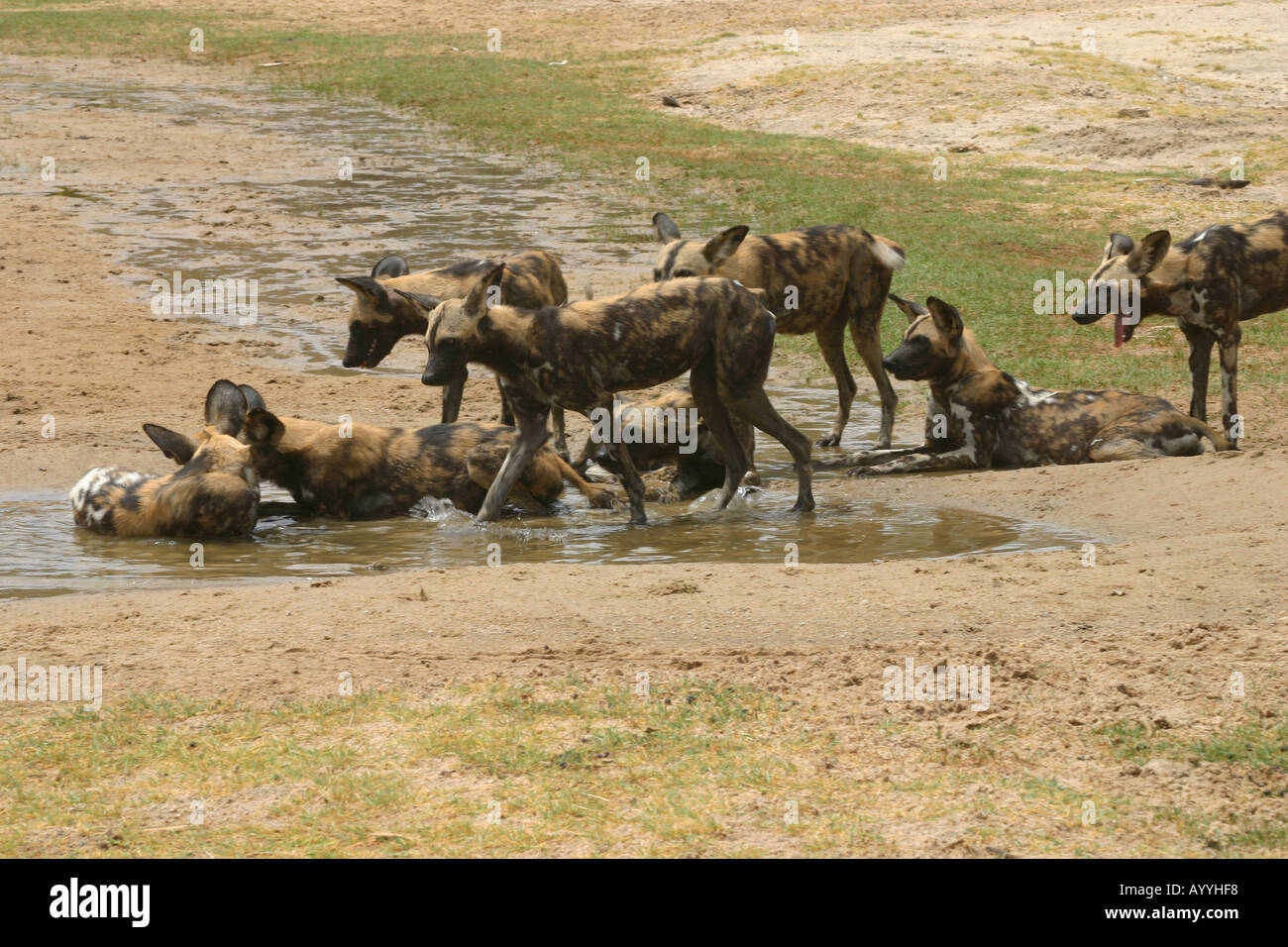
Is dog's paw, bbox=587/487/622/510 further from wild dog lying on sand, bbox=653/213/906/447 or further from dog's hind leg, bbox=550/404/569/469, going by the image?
wild dog lying on sand, bbox=653/213/906/447

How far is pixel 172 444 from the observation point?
8023 mm

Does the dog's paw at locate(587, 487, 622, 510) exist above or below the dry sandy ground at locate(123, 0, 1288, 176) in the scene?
below

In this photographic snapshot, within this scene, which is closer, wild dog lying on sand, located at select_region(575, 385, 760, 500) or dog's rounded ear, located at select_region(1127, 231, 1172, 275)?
wild dog lying on sand, located at select_region(575, 385, 760, 500)

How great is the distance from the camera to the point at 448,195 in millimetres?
17781

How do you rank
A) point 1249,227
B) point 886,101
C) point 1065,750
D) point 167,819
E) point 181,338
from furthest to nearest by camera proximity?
1. point 886,101
2. point 181,338
3. point 1249,227
4. point 1065,750
5. point 167,819

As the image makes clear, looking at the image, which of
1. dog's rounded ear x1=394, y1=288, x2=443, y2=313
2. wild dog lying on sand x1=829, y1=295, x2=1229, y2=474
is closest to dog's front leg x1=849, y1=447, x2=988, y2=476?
wild dog lying on sand x1=829, y1=295, x2=1229, y2=474

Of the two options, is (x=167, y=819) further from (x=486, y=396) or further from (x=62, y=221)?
(x=62, y=221)

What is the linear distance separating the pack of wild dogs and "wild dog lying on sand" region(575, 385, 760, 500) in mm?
13

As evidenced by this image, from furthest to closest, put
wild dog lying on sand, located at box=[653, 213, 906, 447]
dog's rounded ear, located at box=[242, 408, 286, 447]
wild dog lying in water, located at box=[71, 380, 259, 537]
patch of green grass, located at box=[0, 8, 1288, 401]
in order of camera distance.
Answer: patch of green grass, located at box=[0, 8, 1288, 401], wild dog lying on sand, located at box=[653, 213, 906, 447], dog's rounded ear, located at box=[242, 408, 286, 447], wild dog lying in water, located at box=[71, 380, 259, 537]

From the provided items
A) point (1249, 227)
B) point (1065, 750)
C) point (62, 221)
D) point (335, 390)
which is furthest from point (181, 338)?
point (1065, 750)

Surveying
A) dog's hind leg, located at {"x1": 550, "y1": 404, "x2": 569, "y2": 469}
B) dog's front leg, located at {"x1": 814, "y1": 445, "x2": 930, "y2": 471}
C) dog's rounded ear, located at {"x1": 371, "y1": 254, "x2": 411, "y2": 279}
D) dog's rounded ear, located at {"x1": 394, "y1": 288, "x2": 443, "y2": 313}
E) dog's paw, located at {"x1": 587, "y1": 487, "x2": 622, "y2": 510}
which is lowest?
dog's paw, located at {"x1": 587, "y1": 487, "x2": 622, "y2": 510}

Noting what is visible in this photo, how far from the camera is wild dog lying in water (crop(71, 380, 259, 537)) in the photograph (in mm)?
7617

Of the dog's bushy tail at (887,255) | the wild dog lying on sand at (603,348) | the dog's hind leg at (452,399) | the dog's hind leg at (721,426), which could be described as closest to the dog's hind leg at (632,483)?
the wild dog lying on sand at (603,348)
